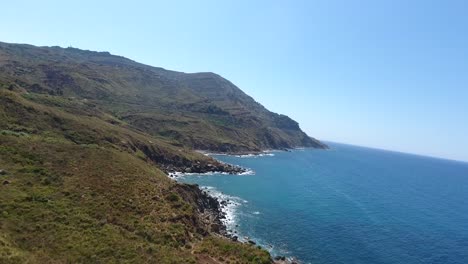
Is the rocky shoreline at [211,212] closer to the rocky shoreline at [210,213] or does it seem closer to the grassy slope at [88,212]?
the rocky shoreline at [210,213]

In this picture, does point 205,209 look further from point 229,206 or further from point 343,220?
point 343,220

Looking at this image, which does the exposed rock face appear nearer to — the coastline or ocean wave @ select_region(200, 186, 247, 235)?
the coastline

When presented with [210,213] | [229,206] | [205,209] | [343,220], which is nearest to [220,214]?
[210,213]

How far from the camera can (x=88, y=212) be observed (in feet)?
195

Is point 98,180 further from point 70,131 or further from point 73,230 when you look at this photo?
point 70,131

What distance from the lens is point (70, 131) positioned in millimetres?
112812

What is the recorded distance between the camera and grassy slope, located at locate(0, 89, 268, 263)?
48.3m

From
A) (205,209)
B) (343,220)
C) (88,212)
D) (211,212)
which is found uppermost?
(88,212)

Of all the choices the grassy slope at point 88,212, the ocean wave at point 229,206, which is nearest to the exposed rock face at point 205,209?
the ocean wave at point 229,206

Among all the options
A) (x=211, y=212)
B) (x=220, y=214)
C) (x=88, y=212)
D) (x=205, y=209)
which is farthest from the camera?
(x=205, y=209)

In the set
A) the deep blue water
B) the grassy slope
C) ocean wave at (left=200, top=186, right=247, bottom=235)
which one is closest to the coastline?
ocean wave at (left=200, top=186, right=247, bottom=235)

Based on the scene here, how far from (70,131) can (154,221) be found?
64.8 meters

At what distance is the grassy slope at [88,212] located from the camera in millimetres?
48312

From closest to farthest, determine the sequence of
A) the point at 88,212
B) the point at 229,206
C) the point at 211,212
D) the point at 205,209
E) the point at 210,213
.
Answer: the point at 88,212
the point at 210,213
the point at 211,212
the point at 205,209
the point at 229,206
